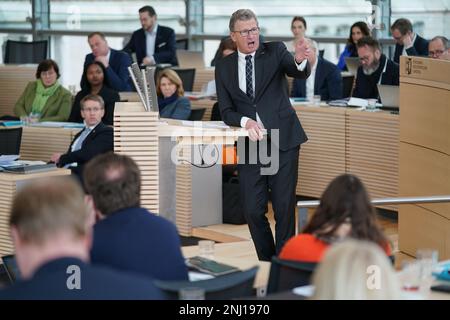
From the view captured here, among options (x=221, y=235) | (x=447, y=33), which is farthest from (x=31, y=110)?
(x=447, y=33)

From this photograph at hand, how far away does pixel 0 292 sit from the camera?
10.1ft

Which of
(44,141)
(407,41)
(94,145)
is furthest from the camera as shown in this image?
(407,41)

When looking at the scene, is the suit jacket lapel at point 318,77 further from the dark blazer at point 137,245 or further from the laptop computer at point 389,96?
the dark blazer at point 137,245

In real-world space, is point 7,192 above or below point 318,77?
below

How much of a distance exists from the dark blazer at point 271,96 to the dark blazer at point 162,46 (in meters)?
7.71

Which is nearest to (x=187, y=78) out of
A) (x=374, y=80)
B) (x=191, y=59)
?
(x=191, y=59)

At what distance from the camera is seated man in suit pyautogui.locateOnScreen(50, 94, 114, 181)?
29.5 feet

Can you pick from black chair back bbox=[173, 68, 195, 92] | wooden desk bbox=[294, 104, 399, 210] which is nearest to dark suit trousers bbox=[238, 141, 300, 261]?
wooden desk bbox=[294, 104, 399, 210]

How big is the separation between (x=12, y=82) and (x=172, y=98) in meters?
4.45

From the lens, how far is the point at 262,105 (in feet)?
21.9

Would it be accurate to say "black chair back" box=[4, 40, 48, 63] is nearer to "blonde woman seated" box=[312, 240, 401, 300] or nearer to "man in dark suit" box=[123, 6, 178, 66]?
"man in dark suit" box=[123, 6, 178, 66]

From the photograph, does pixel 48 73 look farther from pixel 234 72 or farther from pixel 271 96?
pixel 271 96

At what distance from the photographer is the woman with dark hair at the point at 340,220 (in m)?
4.13

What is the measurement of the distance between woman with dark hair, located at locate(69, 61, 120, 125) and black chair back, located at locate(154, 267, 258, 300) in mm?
6468
